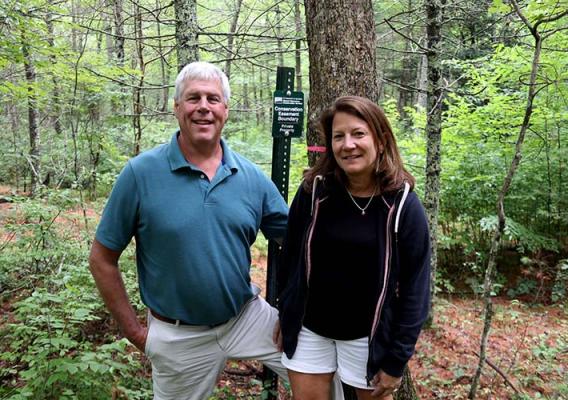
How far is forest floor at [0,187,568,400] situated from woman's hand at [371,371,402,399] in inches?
57.9

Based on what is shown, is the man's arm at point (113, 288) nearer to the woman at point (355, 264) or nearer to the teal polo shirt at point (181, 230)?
the teal polo shirt at point (181, 230)

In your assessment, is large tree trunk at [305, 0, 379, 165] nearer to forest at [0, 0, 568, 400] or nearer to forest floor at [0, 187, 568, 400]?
forest at [0, 0, 568, 400]

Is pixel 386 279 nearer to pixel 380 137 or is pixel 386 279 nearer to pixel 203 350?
pixel 380 137

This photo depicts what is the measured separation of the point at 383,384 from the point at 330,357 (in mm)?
330

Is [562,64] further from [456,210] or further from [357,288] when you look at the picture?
[357,288]

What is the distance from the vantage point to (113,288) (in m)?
2.36

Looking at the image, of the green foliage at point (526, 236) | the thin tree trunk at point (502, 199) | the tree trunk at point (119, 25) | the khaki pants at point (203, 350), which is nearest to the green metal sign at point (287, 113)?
the khaki pants at point (203, 350)

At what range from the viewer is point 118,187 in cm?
223

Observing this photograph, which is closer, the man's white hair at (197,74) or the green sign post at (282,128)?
the man's white hair at (197,74)

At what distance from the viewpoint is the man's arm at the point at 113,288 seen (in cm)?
230

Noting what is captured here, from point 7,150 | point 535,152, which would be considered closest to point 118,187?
point 535,152

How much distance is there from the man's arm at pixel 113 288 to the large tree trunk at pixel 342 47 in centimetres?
169

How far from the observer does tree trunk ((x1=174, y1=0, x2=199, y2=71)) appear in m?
4.82

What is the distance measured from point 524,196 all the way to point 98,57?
7.67m
